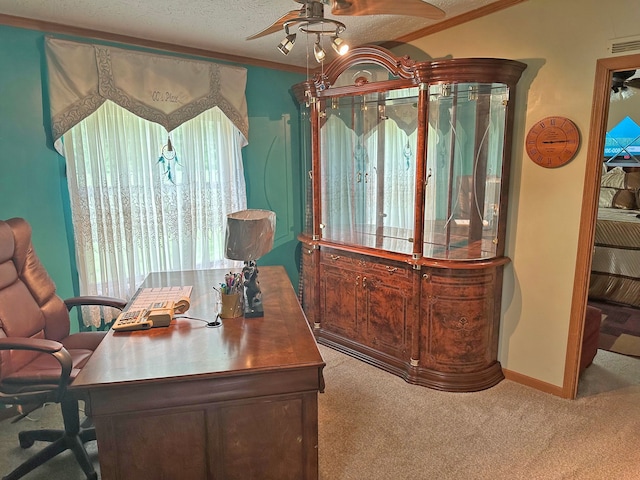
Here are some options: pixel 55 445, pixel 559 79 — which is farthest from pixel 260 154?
pixel 55 445

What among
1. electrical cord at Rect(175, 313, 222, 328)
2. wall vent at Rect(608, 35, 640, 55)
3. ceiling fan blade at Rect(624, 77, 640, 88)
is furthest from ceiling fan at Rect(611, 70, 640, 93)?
electrical cord at Rect(175, 313, 222, 328)

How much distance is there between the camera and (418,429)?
2.57m

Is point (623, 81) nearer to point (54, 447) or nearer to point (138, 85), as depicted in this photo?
point (138, 85)

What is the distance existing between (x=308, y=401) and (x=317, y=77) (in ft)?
8.35

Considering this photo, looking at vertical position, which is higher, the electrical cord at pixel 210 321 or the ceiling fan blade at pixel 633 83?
the ceiling fan blade at pixel 633 83

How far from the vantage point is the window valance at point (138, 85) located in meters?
2.84

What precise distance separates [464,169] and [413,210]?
1.53ft

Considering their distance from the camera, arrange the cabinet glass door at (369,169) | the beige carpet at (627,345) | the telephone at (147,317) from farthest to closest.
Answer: the beige carpet at (627,345) < the cabinet glass door at (369,169) < the telephone at (147,317)

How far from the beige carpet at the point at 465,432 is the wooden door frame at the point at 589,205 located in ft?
0.97

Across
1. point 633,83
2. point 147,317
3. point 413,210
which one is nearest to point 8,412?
point 147,317

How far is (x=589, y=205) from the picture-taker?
8.57ft

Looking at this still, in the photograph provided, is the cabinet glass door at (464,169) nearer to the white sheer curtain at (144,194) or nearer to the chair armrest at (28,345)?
the white sheer curtain at (144,194)

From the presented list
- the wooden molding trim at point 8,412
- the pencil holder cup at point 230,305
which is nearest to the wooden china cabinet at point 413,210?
the pencil holder cup at point 230,305

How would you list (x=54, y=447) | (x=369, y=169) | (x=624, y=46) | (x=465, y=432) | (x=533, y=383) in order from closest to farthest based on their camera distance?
(x=54, y=447) → (x=624, y=46) → (x=465, y=432) → (x=533, y=383) → (x=369, y=169)
